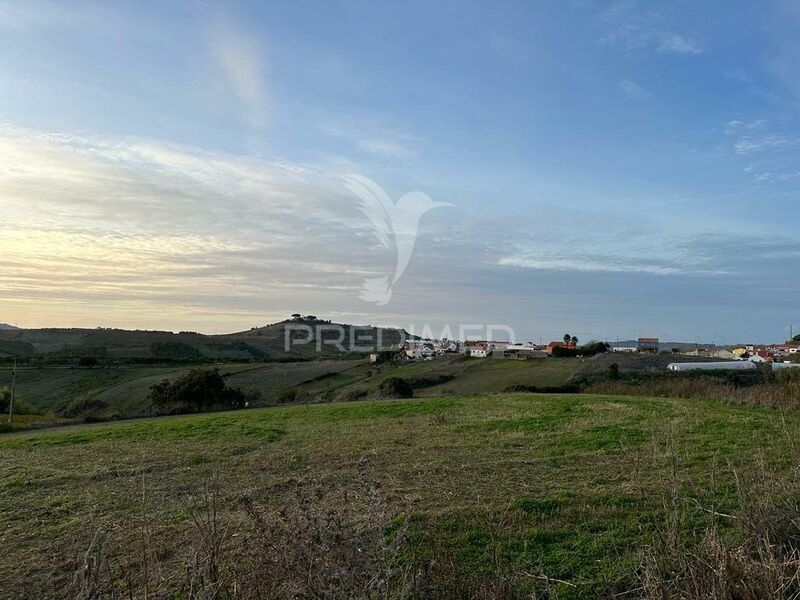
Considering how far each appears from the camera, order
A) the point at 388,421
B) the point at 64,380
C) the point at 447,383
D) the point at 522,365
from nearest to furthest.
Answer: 1. the point at 388,421
2. the point at 447,383
3. the point at 522,365
4. the point at 64,380

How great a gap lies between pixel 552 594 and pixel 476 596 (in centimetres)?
58

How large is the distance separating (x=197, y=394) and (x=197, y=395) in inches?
1.9

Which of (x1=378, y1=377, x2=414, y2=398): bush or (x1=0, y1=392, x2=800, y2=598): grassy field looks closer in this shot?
(x1=0, y1=392, x2=800, y2=598): grassy field

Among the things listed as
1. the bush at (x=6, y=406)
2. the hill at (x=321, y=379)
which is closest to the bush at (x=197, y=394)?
the hill at (x=321, y=379)

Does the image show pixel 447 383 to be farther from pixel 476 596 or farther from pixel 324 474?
pixel 476 596

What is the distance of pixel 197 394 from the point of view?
29.8m

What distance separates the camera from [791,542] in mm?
4781

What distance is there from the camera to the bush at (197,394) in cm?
2934

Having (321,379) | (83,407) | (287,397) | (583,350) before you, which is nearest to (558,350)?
(583,350)

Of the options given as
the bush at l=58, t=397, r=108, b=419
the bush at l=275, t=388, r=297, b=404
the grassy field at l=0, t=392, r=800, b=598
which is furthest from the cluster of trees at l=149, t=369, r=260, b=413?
the grassy field at l=0, t=392, r=800, b=598

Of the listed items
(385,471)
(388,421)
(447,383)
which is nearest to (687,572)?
(385,471)

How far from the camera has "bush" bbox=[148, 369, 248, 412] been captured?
2934 centimetres

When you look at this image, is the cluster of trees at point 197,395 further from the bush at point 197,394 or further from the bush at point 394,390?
the bush at point 394,390

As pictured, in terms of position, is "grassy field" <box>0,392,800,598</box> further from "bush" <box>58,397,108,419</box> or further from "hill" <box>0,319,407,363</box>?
"hill" <box>0,319,407,363</box>
